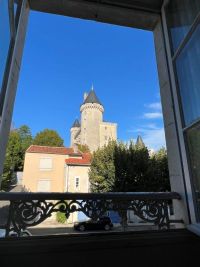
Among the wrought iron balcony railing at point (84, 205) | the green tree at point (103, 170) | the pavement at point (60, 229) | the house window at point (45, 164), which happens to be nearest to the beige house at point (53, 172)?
the house window at point (45, 164)

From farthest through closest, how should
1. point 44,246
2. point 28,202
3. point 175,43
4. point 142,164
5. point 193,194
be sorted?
point 142,164, point 175,43, point 193,194, point 28,202, point 44,246

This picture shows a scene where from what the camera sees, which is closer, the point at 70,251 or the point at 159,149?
the point at 70,251

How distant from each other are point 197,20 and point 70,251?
1630mm

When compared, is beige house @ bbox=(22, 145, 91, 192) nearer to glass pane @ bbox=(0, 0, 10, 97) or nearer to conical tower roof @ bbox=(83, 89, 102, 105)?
glass pane @ bbox=(0, 0, 10, 97)

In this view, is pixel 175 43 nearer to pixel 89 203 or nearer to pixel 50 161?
pixel 89 203

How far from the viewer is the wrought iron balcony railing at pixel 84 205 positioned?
119cm

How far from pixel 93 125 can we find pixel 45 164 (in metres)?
25.3

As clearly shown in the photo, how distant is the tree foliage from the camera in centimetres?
998

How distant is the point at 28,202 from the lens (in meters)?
1.23

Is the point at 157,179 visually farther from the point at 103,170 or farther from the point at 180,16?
the point at 180,16

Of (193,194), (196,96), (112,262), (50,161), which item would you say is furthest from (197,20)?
(50,161)

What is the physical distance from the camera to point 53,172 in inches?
583

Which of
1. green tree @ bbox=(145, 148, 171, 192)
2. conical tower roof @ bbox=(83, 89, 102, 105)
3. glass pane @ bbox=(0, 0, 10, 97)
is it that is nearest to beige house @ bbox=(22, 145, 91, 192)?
green tree @ bbox=(145, 148, 171, 192)

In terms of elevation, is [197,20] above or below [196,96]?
above
